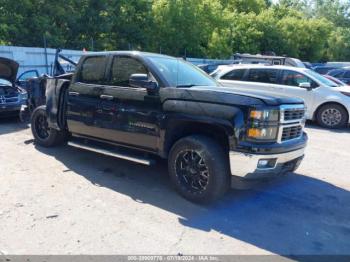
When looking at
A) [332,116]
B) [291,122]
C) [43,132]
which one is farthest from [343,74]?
[43,132]

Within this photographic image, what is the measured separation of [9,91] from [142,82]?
643cm

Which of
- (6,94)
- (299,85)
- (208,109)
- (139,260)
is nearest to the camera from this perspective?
(139,260)

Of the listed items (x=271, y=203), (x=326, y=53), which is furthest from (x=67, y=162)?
(x=326, y=53)

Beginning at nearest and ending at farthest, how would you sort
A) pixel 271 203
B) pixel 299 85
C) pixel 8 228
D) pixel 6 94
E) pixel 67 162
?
pixel 8 228, pixel 271 203, pixel 67 162, pixel 6 94, pixel 299 85

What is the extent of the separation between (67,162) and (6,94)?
4.56 meters

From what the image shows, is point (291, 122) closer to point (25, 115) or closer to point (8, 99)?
point (25, 115)

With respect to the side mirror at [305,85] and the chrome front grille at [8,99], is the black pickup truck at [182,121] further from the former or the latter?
the side mirror at [305,85]

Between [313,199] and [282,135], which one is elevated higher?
[282,135]

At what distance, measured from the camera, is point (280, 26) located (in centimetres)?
3872

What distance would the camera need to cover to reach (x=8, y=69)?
10180 mm

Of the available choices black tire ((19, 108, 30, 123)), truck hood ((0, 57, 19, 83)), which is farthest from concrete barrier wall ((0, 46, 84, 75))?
black tire ((19, 108, 30, 123))

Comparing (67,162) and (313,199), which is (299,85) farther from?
(67,162)

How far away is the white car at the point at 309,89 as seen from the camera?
34.5 feet

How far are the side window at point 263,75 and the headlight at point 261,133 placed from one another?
21.5ft
